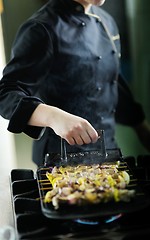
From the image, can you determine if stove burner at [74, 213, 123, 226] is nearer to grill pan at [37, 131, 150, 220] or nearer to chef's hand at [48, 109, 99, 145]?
grill pan at [37, 131, 150, 220]

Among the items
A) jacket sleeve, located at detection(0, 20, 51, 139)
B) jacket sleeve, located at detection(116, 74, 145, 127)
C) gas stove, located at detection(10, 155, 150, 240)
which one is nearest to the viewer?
gas stove, located at detection(10, 155, 150, 240)

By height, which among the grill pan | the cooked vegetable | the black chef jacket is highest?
the black chef jacket

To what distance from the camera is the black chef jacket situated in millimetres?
704

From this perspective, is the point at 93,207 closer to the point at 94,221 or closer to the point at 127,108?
the point at 94,221

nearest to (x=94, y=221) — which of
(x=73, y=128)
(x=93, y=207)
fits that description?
(x=93, y=207)

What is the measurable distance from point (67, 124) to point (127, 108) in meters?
0.29

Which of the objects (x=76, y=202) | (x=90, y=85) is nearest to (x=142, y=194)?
(x=76, y=202)

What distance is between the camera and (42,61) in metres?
0.72

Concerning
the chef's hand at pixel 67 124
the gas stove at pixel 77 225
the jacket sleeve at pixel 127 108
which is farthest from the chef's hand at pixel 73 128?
the jacket sleeve at pixel 127 108

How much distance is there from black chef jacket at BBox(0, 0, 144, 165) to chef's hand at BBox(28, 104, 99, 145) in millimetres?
40

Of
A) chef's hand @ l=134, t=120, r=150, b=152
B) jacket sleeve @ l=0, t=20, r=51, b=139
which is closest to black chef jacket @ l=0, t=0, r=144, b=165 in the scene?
jacket sleeve @ l=0, t=20, r=51, b=139

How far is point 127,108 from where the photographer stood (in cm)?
87

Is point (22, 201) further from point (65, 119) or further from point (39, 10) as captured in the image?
point (39, 10)

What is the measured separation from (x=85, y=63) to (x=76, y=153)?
162 millimetres
